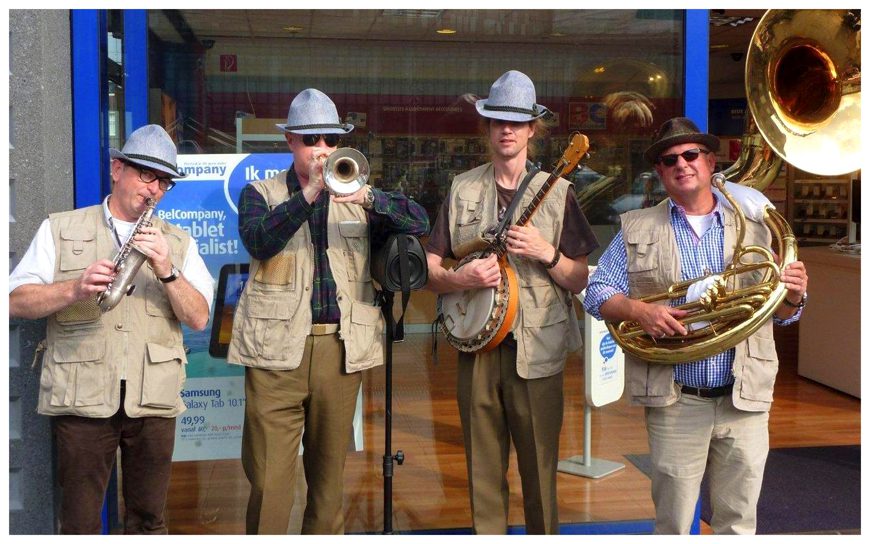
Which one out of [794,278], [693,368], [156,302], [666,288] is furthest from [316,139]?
[794,278]

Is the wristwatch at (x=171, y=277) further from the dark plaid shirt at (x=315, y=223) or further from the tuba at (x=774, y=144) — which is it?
the tuba at (x=774, y=144)

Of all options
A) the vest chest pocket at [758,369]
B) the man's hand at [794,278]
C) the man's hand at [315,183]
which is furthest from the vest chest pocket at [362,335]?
the man's hand at [794,278]

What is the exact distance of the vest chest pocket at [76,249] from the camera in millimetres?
3125

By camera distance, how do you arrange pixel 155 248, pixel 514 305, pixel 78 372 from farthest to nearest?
pixel 514 305, pixel 78 372, pixel 155 248

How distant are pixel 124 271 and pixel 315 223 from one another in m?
0.69

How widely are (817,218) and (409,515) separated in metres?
10.5

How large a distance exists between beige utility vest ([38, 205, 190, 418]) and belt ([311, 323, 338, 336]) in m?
0.45

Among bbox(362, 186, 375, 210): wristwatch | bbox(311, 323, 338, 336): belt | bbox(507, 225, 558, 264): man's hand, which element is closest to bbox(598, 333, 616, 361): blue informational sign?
bbox(507, 225, 558, 264): man's hand

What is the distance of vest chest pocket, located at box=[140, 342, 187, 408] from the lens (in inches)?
122

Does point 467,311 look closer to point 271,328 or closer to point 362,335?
point 362,335

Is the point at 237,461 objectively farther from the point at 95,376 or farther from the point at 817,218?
the point at 817,218

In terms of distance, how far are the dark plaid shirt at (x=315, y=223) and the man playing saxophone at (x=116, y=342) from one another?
0.24 m

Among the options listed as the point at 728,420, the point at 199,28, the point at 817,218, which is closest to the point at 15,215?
the point at 199,28

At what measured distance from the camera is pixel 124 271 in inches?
117
